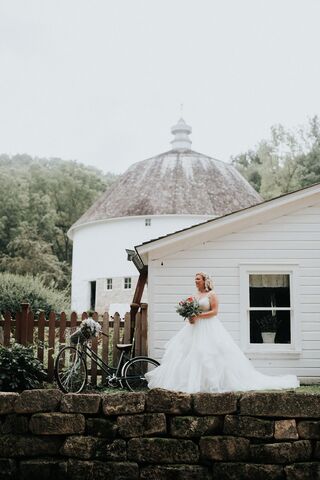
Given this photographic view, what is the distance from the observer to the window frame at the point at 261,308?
12.6 metres

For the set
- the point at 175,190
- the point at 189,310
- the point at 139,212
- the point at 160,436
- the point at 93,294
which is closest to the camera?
the point at 160,436

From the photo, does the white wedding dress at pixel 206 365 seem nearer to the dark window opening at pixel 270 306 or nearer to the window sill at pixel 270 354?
the window sill at pixel 270 354

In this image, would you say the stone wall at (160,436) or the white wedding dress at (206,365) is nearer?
the stone wall at (160,436)

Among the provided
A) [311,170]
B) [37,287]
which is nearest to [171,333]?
[37,287]

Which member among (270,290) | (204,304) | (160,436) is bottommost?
(160,436)

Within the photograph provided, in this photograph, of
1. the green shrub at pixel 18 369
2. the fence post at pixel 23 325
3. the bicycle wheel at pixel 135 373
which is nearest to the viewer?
the green shrub at pixel 18 369

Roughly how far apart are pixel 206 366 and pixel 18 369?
116 inches

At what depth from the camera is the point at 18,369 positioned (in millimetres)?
10250

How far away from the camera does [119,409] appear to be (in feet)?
21.5

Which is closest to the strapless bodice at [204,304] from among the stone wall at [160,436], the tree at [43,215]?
the stone wall at [160,436]

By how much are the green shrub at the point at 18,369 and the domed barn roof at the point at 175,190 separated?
2546 centimetres

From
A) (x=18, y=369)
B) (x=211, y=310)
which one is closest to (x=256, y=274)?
(x=211, y=310)

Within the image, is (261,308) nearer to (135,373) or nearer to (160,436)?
(135,373)

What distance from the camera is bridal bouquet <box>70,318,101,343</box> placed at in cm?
1103
